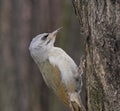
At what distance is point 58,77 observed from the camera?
23.2ft

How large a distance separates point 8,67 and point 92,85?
5048 millimetres

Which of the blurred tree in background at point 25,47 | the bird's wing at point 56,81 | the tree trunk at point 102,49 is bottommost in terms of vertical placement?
the blurred tree in background at point 25,47

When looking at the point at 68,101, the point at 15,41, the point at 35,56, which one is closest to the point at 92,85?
the point at 68,101

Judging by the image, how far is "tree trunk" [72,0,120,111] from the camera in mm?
5441

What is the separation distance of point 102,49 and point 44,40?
1854mm

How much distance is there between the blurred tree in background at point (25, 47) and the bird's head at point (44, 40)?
10.7ft

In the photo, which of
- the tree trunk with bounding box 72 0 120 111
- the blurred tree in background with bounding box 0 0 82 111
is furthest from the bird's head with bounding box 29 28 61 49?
the blurred tree in background with bounding box 0 0 82 111

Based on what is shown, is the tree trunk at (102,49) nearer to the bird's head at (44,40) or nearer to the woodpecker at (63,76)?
the woodpecker at (63,76)

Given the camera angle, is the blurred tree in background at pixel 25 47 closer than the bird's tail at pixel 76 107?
No

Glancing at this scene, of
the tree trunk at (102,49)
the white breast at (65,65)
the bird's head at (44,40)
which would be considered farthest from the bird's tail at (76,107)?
the tree trunk at (102,49)

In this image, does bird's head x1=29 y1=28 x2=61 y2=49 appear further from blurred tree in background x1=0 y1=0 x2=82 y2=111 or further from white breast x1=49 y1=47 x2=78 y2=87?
blurred tree in background x1=0 y1=0 x2=82 y2=111

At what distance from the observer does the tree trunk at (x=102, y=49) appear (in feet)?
17.9

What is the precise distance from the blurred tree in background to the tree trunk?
4.79 meters

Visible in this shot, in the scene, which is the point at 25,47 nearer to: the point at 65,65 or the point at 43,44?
the point at 43,44
